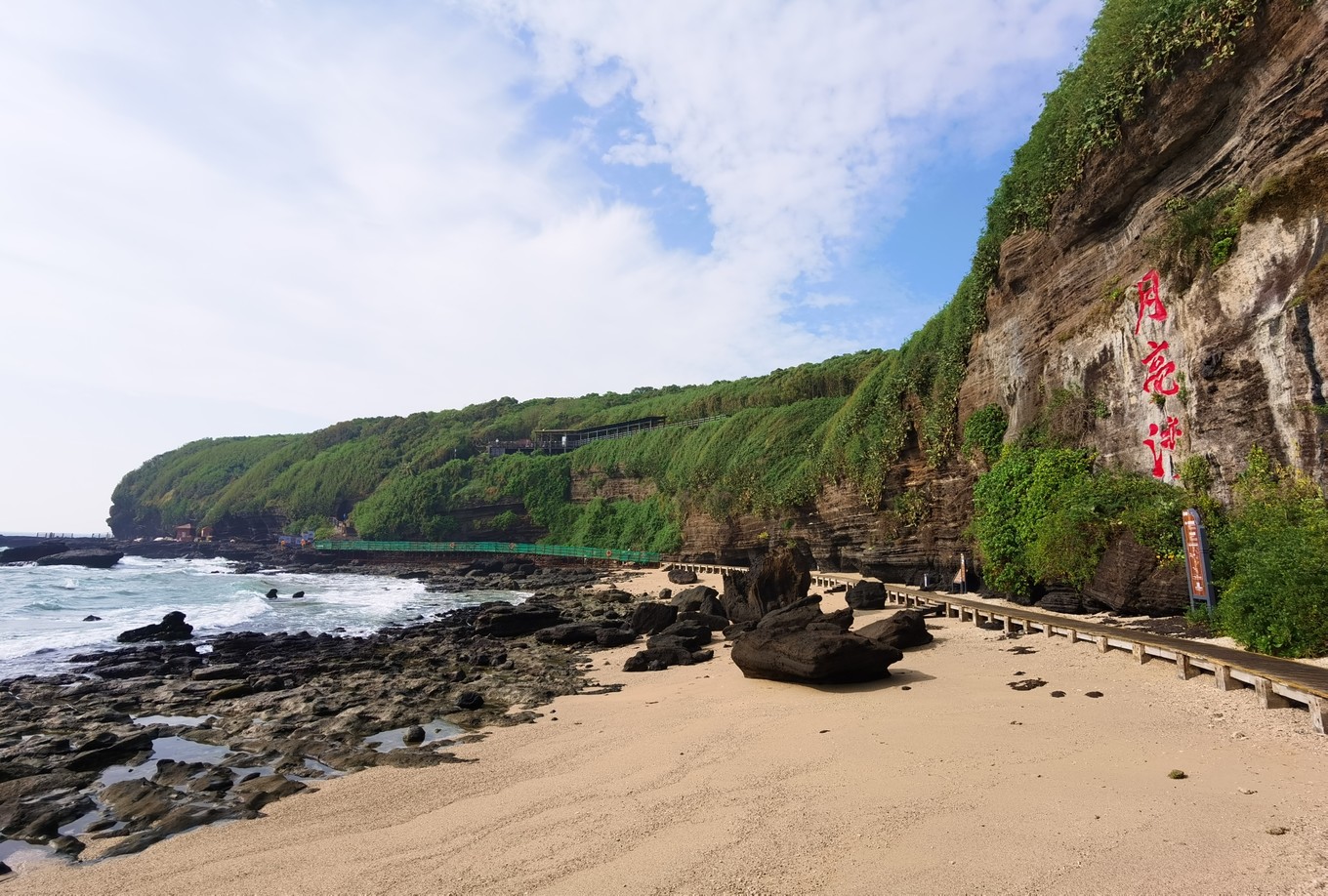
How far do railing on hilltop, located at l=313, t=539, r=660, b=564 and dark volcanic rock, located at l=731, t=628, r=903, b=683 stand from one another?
4038 cm

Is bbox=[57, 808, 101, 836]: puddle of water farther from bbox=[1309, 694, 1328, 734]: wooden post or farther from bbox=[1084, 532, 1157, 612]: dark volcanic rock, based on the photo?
bbox=[1084, 532, 1157, 612]: dark volcanic rock

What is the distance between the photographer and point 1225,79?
13.4m

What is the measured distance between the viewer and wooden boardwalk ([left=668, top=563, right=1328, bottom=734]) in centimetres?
736

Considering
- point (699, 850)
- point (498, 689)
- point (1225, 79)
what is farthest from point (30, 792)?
point (1225, 79)

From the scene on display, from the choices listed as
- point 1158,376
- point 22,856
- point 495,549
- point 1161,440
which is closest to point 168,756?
point 22,856

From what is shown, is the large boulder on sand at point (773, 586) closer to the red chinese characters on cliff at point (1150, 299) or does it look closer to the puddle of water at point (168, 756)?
the red chinese characters on cliff at point (1150, 299)

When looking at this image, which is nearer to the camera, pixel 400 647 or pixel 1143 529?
pixel 1143 529

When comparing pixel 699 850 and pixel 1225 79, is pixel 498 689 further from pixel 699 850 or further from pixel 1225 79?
pixel 1225 79

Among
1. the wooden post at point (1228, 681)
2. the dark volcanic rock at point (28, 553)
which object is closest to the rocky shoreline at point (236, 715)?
the wooden post at point (1228, 681)

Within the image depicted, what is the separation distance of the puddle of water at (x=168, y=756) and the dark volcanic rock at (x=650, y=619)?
39.3 feet

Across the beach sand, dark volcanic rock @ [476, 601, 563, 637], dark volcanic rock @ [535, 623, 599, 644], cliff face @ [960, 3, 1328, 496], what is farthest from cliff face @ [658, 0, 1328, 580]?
dark volcanic rock @ [476, 601, 563, 637]

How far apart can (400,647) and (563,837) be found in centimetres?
1690

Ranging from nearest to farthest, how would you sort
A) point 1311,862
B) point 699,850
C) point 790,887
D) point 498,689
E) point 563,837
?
point 1311,862, point 790,887, point 699,850, point 563,837, point 498,689

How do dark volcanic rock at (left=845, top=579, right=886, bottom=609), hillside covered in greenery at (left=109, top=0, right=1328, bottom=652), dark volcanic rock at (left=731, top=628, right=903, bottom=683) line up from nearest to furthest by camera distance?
dark volcanic rock at (left=731, top=628, right=903, bottom=683), hillside covered in greenery at (left=109, top=0, right=1328, bottom=652), dark volcanic rock at (left=845, top=579, right=886, bottom=609)
